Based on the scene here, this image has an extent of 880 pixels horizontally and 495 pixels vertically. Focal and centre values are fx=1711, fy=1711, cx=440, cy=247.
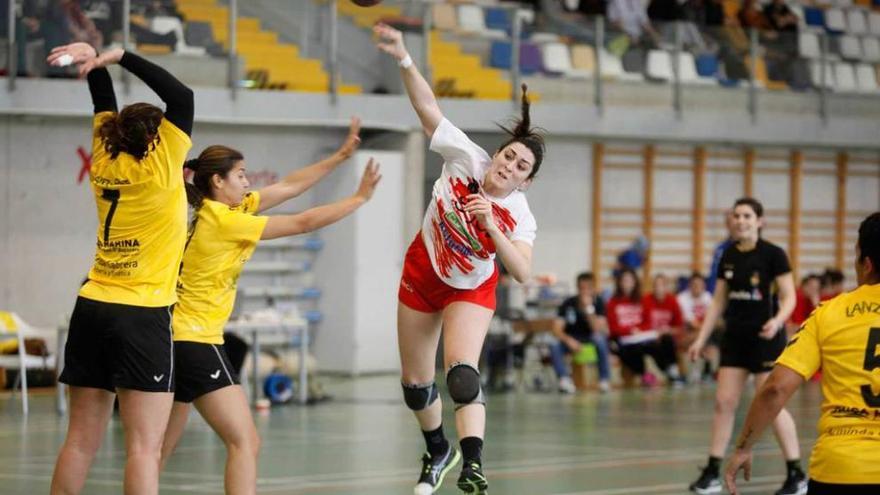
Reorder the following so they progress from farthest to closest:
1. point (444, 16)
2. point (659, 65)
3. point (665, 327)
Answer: point (659, 65)
point (444, 16)
point (665, 327)

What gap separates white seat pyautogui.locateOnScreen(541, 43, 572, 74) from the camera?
23.0m

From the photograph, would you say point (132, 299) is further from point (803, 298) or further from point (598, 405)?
point (803, 298)

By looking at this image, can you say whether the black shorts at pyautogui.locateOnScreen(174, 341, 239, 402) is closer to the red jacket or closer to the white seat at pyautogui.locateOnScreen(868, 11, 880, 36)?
the red jacket

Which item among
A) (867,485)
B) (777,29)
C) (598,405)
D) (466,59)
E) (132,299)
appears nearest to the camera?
(867,485)

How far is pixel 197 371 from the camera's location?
7539mm

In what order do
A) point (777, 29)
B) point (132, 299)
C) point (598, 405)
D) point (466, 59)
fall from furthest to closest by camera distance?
point (777, 29)
point (466, 59)
point (598, 405)
point (132, 299)

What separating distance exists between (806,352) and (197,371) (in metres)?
3.01

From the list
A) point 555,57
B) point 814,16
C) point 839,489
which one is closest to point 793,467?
point 839,489

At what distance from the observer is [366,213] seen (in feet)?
74.7

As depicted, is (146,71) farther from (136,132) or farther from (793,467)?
(793,467)

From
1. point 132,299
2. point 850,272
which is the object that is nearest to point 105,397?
point 132,299

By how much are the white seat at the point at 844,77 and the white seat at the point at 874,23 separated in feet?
2.79

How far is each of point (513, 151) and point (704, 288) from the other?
48.2ft

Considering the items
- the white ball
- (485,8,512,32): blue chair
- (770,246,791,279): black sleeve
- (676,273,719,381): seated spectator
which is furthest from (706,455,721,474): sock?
(485,8,512,32): blue chair
